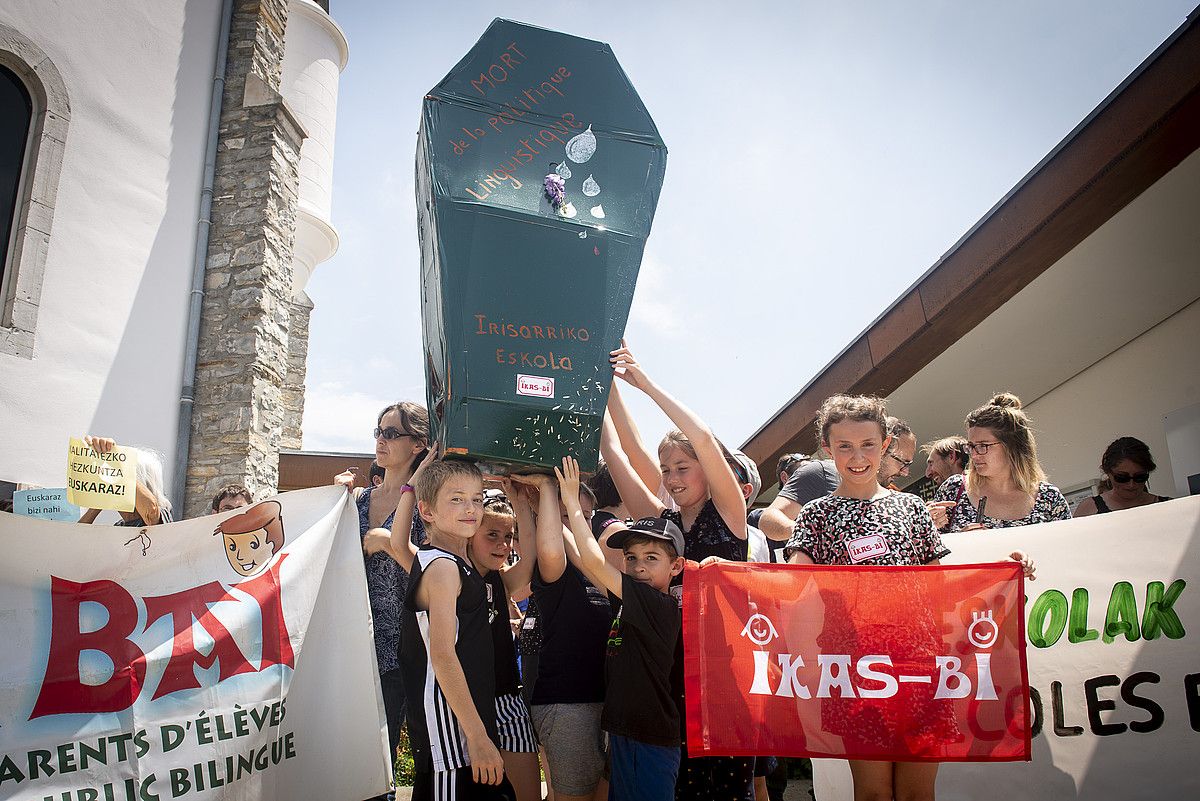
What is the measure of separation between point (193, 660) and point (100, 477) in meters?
1.11

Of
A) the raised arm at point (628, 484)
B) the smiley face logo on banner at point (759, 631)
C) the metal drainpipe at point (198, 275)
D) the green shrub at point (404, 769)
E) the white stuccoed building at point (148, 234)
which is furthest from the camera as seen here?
the metal drainpipe at point (198, 275)

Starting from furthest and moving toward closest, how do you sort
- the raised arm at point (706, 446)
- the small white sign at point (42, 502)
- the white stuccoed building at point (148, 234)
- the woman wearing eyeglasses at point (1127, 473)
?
the white stuccoed building at point (148, 234) → the woman wearing eyeglasses at point (1127, 473) → the small white sign at point (42, 502) → the raised arm at point (706, 446)

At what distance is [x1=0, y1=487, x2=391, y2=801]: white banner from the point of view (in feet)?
9.50

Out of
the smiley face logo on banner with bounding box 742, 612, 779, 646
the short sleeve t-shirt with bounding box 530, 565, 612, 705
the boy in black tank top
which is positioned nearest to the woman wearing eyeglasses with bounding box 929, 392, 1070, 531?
the smiley face logo on banner with bounding box 742, 612, 779, 646

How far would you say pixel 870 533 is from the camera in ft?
9.93

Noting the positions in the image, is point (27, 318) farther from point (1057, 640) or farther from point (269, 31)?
point (1057, 640)

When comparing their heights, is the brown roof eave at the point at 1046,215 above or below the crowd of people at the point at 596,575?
above

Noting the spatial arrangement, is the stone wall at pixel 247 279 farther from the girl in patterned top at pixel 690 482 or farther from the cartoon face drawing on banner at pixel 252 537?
the girl in patterned top at pixel 690 482

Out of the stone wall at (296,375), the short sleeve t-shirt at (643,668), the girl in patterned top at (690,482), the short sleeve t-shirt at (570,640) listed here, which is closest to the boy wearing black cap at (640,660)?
the short sleeve t-shirt at (643,668)

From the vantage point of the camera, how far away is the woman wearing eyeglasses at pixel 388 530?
3.56 metres

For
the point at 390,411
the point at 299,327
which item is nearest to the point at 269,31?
the point at 299,327

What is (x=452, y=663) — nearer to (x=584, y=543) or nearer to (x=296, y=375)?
(x=584, y=543)

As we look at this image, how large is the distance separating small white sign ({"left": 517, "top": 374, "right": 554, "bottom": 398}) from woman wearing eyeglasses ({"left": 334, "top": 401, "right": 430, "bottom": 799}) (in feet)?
3.08

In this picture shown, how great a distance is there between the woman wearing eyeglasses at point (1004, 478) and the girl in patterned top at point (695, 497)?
3.86ft
